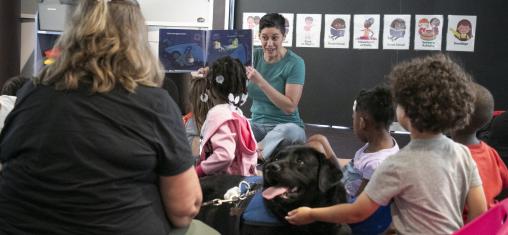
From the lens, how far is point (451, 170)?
1.47 m

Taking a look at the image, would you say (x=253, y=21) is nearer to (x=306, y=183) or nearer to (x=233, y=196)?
(x=233, y=196)

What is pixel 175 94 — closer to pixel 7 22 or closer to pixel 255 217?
pixel 255 217

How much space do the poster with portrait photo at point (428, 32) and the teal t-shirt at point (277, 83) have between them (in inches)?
56.5

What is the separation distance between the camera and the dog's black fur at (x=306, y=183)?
179 cm

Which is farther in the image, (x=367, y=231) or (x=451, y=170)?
(x=367, y=231)

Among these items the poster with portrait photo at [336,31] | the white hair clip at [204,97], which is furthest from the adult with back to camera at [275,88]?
the poster with portrait photo at [336,31]

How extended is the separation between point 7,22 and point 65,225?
429cm

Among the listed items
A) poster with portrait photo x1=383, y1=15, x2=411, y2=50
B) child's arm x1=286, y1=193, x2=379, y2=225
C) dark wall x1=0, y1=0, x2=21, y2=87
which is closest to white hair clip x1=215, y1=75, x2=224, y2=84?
child's arm x1=286, y1=193, x2=379, y2=225

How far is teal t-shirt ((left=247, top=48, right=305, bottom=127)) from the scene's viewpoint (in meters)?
A: 3.26

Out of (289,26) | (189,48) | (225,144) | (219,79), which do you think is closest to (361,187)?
(225,144)

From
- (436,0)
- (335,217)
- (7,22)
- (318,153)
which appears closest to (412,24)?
(436,0)

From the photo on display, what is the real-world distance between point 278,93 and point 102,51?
188 centimetres

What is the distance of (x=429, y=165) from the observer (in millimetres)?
1462

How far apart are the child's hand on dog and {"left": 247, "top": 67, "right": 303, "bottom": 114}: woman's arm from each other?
56.9 inches
